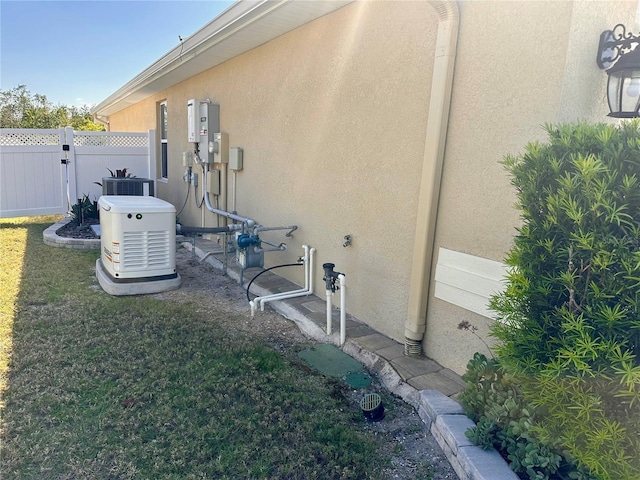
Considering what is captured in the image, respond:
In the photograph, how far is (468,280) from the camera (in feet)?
9.76

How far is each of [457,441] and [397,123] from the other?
2335 mm

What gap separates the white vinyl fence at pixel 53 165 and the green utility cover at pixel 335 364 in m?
7.70

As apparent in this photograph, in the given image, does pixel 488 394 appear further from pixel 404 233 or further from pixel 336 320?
pixel 336 320

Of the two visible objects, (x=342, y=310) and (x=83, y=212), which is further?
(x=83, y=212)

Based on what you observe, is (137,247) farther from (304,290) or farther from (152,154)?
(152,154)

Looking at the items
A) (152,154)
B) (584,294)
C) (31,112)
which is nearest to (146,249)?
(584,294)

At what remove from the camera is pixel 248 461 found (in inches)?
92.0

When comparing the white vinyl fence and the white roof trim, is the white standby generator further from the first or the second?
the white vinyl fence

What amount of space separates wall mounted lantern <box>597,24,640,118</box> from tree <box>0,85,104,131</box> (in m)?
26.4

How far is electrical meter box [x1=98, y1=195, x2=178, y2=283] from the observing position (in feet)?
15.9

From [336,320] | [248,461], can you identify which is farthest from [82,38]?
[248,461]

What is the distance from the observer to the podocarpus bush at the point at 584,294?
1.72 meters

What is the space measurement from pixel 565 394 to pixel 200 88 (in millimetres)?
7570

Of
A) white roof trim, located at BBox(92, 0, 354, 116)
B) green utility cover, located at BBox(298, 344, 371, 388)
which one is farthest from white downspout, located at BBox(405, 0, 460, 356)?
white roof trim, located at BBox(92, 0, 354, 116)
